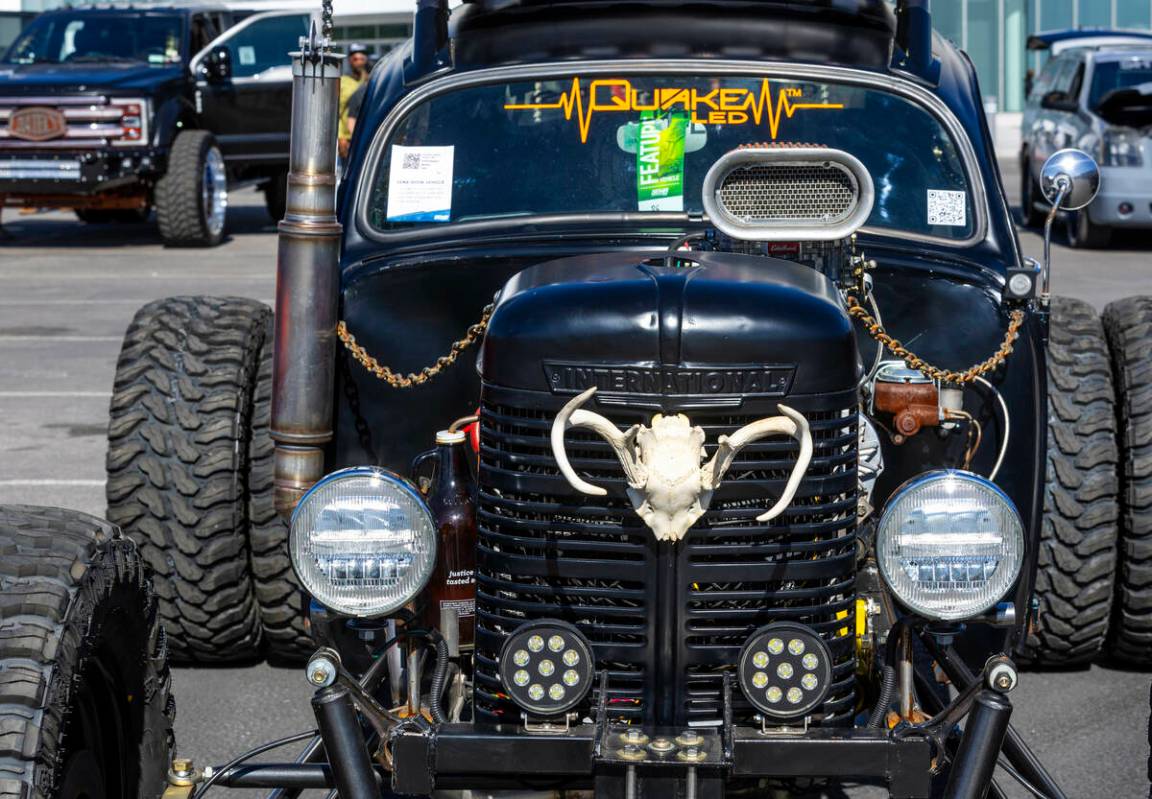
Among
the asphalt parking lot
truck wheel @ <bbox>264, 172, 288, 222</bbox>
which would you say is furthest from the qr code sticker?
truck wheel @ <bbox>264, 172, 288, 222</bbox>

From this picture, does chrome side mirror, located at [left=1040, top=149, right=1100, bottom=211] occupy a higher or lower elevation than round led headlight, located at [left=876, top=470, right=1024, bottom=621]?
higher

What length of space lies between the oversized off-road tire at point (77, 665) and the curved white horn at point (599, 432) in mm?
1033

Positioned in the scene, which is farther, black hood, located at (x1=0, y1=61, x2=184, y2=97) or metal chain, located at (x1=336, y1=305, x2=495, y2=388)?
black hood, located at (x1=0, y1=61, x2=184, y2=97)

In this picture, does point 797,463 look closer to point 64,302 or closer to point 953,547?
point 953,547

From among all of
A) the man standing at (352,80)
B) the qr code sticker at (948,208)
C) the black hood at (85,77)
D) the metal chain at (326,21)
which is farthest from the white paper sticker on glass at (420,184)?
the black hood at (85,77)

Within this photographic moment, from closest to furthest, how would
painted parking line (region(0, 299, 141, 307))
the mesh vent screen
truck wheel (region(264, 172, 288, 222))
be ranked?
the mesh vent screen → painted parking line (region(0, 299, 141, 307)) → truck wheel (region(264, 172, 288, 222))

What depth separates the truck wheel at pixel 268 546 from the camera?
199 inches

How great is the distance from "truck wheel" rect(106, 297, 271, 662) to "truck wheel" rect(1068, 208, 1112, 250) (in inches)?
522

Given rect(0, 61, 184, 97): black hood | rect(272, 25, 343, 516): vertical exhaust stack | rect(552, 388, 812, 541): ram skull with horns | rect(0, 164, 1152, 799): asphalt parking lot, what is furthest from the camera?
rect(0, 61, 184, 97): black hood

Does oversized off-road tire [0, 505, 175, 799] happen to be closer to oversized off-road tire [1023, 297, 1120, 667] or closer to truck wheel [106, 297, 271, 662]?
truck wheel [106, 297, 271, 662]

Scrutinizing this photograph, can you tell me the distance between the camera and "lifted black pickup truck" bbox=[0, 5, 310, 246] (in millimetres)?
16656

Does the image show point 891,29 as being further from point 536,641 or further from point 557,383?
point 536,641

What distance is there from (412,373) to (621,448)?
152cm

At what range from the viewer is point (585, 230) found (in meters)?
4.49
